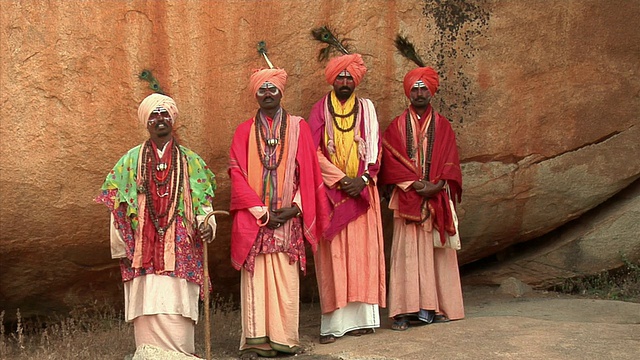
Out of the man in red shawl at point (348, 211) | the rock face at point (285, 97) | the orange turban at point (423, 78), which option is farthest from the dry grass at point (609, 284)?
the orange turban at point (423, 78)

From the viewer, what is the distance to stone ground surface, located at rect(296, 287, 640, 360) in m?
6.17

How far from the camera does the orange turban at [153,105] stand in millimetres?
6422

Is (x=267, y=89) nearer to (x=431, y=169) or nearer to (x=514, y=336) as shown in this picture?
(x=431, y=169)

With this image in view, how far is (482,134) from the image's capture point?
312 inches

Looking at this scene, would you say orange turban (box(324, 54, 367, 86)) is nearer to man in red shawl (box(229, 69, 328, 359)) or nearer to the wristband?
man in red shawl (box(229, 69, 328, 359))

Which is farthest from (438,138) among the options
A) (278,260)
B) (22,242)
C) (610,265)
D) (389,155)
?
(22,242)

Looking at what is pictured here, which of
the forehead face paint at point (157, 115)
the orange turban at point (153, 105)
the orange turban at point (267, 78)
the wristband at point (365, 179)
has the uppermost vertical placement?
the orange turban at point (267, 78)

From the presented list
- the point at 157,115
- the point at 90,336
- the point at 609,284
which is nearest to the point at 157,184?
the point at 157,115

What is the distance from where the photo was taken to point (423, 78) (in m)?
7.23

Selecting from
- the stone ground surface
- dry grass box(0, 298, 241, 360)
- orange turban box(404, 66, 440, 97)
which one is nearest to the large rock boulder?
the stone ground surface

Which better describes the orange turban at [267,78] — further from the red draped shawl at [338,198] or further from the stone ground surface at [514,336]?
the stone ground surface at [514,336]

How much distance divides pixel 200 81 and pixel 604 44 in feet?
10.5

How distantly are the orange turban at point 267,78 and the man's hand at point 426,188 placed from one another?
3.80 ft

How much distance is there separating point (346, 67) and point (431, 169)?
36.3 inches
